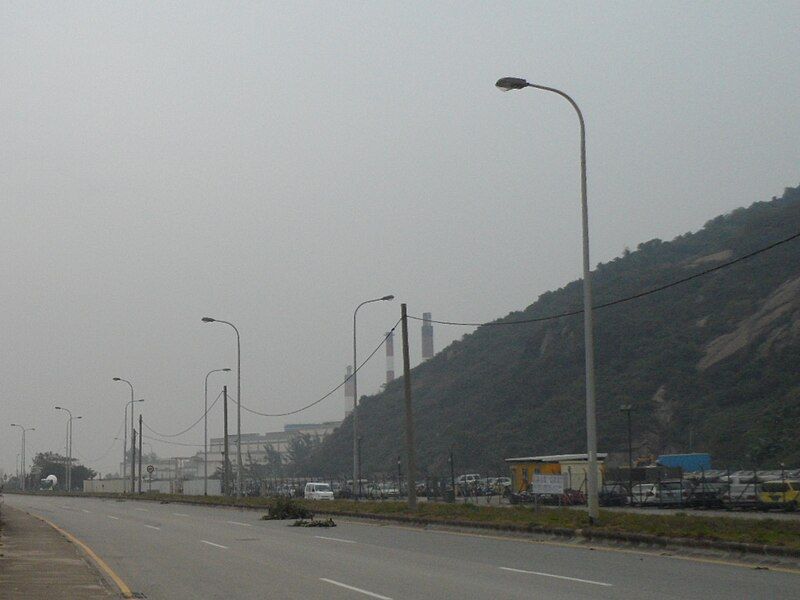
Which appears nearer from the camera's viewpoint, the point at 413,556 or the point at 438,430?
the point at 413,556

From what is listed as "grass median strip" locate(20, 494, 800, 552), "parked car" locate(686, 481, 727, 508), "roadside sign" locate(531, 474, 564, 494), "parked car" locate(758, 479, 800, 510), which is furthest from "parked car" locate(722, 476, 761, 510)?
"grass median strip" locate(20, 494, 800, 552)

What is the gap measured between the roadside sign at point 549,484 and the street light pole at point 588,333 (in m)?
8.54

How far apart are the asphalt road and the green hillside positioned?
53.9 metres

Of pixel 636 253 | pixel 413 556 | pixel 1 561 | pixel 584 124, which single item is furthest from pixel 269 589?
pixel 636 253

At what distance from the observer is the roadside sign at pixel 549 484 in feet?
110

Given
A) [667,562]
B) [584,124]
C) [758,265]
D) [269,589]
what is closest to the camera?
[269,589]

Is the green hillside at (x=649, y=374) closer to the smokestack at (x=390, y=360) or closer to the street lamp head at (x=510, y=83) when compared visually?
the smokestack at (x=390, y=360)

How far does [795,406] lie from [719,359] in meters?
17.0

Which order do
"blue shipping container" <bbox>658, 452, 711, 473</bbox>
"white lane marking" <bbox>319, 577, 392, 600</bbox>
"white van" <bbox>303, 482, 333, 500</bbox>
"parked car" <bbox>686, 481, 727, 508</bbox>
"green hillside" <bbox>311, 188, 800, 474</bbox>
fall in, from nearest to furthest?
"white lane marking" <bbox>319, 577, 392, 600</bbox> → "parked car" <bbox>686, 481, 727, 508</bbox> → "white van" <bbox>303, 482, 333, 500</bbox> → "blue shipping container" <bbox>658, 452, 711, 473</bbox> → "green hillside" <bbox>311, 188, 800, 474</bbox>

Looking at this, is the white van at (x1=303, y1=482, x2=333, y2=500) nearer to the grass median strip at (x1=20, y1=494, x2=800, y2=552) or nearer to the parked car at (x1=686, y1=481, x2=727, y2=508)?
the grass median strip at (x1=20, y1=494, x2=800, y2=552)

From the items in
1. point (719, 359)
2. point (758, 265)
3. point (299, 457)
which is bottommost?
point (299, 457)

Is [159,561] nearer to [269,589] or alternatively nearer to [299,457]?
[269,589]

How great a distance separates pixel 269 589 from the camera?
48.7ft

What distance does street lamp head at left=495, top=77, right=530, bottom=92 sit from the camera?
80.7 feet
